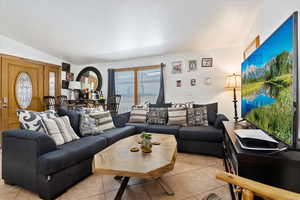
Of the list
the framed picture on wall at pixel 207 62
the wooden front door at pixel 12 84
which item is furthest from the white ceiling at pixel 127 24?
the wooden front door at pixel 12 84

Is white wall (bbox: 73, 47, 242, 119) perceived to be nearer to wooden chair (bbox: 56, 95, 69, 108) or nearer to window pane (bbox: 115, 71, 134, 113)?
window pane (bbox: 115, 71, 134, 113)

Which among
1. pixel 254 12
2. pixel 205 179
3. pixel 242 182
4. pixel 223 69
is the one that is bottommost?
pixel 205 179

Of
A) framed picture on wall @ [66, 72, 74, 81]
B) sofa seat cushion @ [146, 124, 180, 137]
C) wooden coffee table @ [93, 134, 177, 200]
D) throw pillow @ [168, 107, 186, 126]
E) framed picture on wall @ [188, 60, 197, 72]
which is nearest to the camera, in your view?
wooden coffee table @ [93, 134, 177, 200]

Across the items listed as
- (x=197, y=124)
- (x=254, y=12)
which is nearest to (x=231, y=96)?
(x=197, y=124)

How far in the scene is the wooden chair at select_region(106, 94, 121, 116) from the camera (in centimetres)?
436

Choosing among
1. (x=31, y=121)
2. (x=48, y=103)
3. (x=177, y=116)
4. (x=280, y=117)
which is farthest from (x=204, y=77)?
(x=48, y=103)

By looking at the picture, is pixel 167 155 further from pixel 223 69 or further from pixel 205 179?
pixel 223 69

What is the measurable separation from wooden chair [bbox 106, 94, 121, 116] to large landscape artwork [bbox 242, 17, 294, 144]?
11.8 ft

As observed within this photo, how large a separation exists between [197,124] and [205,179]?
4.15 feet

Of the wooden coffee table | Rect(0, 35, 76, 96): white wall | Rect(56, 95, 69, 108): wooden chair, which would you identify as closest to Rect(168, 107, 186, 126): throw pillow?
the wooden coffee table

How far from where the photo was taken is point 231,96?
350 cm

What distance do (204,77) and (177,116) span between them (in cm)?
136

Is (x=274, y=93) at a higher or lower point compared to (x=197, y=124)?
higher

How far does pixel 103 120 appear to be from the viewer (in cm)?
271
